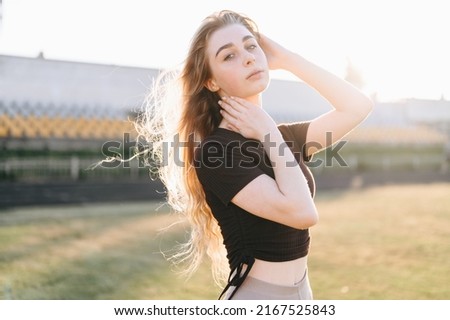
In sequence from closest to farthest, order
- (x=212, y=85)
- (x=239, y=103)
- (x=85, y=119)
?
1. (x=239, y=103)
2. (x=212, y=85)
3. (x=85, y=119)

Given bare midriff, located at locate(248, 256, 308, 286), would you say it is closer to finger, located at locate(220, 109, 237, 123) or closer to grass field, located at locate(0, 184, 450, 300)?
finger, located at locate(220, 109, 237, 123)

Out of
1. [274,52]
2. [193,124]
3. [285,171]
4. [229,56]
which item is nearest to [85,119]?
[274,52]

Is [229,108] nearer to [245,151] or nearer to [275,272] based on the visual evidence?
[245,151]

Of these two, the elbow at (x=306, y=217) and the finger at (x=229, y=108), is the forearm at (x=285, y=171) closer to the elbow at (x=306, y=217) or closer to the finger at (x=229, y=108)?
the elbow at (x=306, y=217)

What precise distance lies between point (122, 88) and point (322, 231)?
835 inches

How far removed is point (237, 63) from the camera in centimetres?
224

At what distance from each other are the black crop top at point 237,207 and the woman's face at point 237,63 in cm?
21

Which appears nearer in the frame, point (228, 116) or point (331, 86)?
point (228, 116)

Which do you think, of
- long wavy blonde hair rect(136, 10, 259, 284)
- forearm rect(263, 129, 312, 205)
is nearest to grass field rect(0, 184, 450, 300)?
long wavy blonde hair rect(136, 10, 259, 284)

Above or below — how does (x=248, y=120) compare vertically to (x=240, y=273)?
above

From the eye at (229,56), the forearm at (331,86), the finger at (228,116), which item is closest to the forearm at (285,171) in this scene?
the finger at (228,116)

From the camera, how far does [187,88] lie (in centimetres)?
243

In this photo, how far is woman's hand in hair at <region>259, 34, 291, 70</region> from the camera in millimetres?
2576

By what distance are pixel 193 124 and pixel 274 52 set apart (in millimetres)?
532
